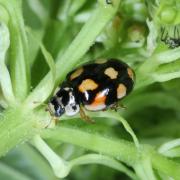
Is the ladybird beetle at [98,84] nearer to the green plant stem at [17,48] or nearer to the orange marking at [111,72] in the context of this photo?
the orange marking at [111,72]

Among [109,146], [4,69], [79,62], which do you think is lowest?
[109,146]

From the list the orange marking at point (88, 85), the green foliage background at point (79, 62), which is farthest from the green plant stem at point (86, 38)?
the orange marking at point (88, 85)

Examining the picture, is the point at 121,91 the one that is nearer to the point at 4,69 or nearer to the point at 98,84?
the point at 98,84

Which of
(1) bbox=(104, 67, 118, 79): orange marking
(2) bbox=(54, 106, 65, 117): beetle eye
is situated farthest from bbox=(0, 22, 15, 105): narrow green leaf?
(1) bbox=(104, 67, 118, 79): orange marking

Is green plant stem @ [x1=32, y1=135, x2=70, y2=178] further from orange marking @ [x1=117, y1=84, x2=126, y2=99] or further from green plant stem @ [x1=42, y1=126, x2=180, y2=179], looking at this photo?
orange marking @ [x1=117, y1=84, x2=126, y2=99]

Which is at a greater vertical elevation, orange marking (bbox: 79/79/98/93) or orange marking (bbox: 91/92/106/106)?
orange marking (bbox: 79/79/98/93)

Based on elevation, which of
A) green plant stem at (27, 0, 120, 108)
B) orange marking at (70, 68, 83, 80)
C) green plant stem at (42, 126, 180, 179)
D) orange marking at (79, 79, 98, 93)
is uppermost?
green plant stem at (27, 0, 120, 108)

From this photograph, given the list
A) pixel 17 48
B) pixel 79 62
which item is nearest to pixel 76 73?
pixel 79 62

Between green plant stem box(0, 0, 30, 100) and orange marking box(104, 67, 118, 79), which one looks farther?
orange marking box(104, 67, 118, 79)

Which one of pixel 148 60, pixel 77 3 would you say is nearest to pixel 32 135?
pixel 148 60
